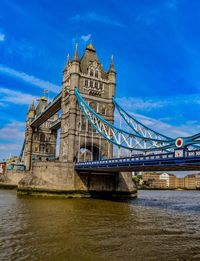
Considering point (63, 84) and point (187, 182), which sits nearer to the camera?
point (63, 84)

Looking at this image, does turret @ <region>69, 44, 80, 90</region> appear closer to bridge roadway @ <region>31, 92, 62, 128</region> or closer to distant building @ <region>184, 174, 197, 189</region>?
bridge roadway @ <region>31, 92, 62, 128</region>

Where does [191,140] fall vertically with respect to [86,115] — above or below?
below

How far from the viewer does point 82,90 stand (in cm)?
4503

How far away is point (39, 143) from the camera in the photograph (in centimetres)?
7175

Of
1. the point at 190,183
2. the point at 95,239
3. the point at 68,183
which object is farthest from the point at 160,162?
the point at 190,183

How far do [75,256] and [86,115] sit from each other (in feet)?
106

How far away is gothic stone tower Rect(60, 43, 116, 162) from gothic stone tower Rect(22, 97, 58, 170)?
26249mm

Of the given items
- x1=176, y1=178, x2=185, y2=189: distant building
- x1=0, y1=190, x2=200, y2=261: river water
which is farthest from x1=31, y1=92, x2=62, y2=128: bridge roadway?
x1=176, y1=178, x2=185, y2=189: distant building

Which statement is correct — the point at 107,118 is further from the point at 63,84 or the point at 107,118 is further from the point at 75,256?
the point at 75,256

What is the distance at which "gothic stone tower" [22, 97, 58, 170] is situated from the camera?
70463 mm

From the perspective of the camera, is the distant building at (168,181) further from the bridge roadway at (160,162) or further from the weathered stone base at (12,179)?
the bridge roadway at (160,162)

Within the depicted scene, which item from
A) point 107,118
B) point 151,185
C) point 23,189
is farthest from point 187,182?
point 23,189

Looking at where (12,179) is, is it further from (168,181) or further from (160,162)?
(168,181)

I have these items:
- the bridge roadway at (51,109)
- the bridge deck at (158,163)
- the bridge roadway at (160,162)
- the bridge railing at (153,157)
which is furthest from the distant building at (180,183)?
the bridge railing at (153,157)
